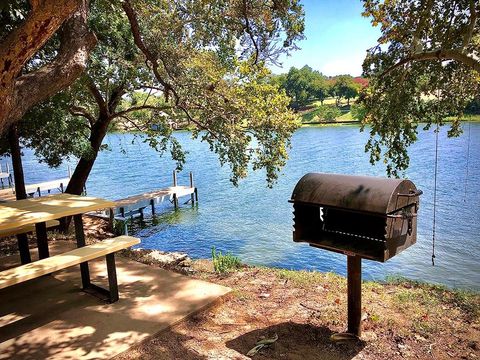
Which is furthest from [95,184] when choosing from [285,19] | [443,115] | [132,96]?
[443,115]

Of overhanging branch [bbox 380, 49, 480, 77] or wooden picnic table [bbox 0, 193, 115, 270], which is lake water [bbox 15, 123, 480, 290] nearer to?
overhanging branch [bbox 380, 49, 480, 77]

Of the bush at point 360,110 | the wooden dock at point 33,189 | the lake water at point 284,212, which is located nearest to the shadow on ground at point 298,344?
the bush at point 360,110

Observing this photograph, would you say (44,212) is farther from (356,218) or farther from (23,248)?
(356,218)

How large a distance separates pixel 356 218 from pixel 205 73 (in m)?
6.72

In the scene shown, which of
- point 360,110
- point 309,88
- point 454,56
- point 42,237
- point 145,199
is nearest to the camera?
point 454,56

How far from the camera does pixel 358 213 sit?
340 cm

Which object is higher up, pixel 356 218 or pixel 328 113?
pixel 328 113

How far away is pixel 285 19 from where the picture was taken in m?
7.38

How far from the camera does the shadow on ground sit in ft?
11.5

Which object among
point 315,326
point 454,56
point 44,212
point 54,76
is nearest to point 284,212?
point 454,56

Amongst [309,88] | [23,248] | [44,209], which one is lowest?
[23,248]

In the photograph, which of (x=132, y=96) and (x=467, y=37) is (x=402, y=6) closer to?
(x=467, y=37)

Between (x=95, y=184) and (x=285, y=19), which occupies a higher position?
(x=285, y=19)

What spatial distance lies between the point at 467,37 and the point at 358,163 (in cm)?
2260
